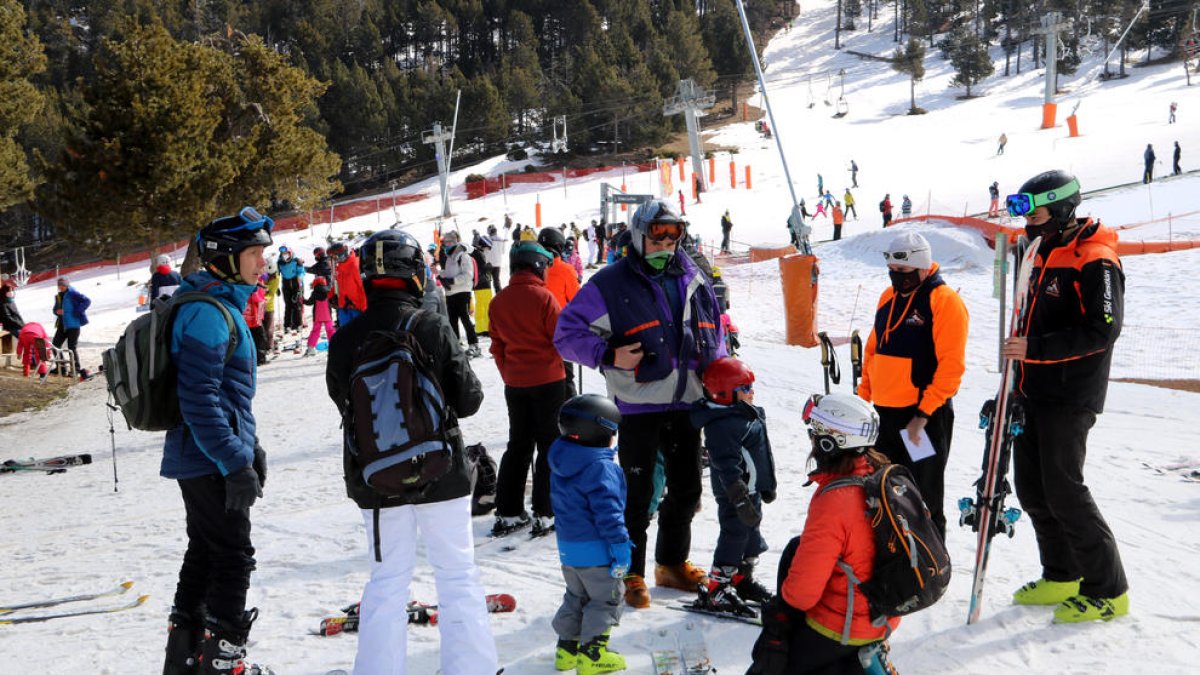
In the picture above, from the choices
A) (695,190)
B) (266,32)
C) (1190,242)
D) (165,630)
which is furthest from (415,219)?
(165,630)

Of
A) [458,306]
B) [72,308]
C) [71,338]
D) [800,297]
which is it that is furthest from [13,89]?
[800,297]

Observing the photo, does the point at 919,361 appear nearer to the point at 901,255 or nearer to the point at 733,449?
the point at 901,255

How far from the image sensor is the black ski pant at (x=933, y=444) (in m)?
5.01

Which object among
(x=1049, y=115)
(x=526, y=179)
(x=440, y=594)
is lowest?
(x=440, y=594)

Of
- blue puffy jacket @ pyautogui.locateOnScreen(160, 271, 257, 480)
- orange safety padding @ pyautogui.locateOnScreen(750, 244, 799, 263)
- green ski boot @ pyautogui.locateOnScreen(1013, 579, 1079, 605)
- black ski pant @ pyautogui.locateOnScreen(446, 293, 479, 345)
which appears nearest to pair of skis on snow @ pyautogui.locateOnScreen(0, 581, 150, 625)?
blue puffy jacket @ pyautogui.locateOnScreen(160, 271, 257, 480)

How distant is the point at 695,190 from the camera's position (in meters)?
47.3

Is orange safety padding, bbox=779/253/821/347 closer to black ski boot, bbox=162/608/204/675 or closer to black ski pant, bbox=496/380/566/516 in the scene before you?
black ski pant, bbox=496/380/566/516

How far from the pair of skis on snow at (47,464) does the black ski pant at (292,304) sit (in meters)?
9.52

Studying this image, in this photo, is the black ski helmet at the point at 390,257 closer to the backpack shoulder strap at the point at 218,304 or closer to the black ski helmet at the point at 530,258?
the backpack shoulder strap at the point at 218,304

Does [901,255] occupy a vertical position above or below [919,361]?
above

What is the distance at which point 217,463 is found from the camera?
3.93 m

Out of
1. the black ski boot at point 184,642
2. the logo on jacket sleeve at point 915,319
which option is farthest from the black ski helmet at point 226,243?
the logo on jacket sleeve at point 915,319

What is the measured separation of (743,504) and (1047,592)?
1735 millimetres

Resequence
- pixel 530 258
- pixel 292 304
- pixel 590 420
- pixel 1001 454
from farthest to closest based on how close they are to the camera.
Answer: pixel 292 304 → pixel 530 258 → pixel 1001 454 → pixel 590 420
